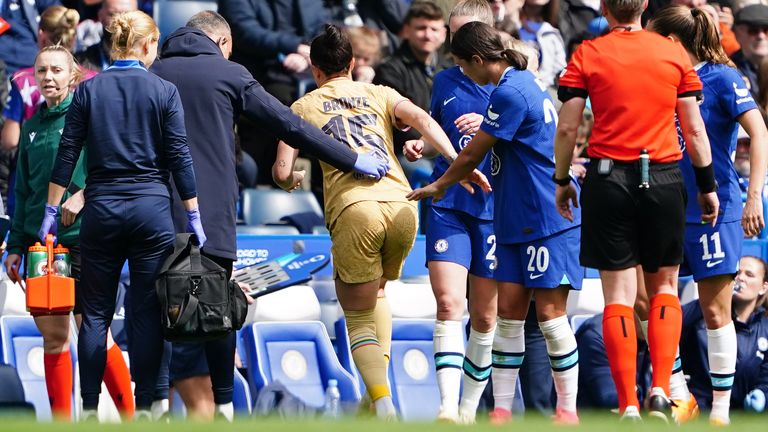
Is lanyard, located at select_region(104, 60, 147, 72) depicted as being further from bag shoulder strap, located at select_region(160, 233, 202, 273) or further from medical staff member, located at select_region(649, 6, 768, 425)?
medical staff member, located at select_region(649, 6, 768, 425)

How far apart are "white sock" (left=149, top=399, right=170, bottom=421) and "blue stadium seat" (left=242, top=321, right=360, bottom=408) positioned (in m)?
1.60

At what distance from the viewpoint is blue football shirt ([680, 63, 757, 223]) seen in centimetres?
786

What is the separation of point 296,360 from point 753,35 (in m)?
6.11

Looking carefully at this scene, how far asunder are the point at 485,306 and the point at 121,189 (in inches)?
81.8

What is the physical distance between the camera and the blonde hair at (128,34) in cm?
732

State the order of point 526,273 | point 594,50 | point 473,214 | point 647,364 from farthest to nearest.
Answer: point 647,364 < point 473,214 < point 526,273 < point 594,50

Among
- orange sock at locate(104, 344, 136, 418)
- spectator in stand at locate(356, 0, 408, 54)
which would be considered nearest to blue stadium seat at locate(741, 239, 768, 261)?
spectator in stand at locate(356, 0, 408, 54)

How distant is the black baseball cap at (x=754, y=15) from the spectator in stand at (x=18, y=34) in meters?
6.16

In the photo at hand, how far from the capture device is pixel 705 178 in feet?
24.1

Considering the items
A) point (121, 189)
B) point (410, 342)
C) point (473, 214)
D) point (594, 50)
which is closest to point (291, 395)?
point (410, 342)

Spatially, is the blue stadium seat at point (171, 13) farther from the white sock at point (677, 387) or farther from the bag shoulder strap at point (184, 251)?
the white sock at point (677, 387)

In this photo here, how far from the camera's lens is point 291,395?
30.5 feet

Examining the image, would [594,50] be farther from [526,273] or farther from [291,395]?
[291,395]

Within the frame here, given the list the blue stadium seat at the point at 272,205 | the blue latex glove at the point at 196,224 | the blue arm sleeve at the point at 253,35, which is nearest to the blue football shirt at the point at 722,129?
the blue latex glove at the point at 196,224
